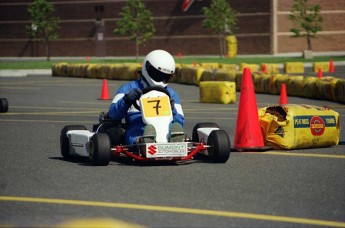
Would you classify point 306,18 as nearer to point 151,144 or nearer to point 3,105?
point 3,105

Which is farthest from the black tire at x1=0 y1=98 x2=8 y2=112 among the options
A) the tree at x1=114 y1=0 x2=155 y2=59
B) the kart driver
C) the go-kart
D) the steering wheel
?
the tree at x1=114 y1=0 x2=155 y2=59

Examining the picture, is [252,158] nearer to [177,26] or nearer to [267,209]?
[267,209]

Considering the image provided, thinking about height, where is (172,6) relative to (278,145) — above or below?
above

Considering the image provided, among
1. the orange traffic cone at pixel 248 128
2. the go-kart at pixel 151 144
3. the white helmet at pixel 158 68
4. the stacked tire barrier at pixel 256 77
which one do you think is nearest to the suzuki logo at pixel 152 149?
the go-kart at pixel 151 144

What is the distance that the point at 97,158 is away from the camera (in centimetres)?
1030

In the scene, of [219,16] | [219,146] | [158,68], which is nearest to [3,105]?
[158,68]

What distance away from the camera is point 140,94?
35.0 feet

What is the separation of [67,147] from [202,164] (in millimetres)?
1732

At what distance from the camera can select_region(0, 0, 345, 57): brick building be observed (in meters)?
72.8

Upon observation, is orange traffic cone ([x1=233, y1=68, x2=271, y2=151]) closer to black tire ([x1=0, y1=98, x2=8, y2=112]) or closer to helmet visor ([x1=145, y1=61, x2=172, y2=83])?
helmet visor ([x1=145, y1=61, x2=172, y2=83])

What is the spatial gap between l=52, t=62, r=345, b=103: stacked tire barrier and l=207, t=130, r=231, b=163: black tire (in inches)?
170

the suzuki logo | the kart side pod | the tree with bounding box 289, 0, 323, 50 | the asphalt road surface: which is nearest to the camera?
the asphalt road surface

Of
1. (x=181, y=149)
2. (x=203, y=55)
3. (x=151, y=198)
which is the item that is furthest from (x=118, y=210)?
(x=203, y=55)

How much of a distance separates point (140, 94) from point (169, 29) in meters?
66.6
